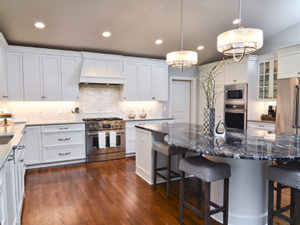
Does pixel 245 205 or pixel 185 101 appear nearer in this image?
pixel 245 205

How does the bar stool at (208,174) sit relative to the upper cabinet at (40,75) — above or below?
below

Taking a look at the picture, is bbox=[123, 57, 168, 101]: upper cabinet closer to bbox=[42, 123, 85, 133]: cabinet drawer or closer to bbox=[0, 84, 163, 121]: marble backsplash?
bbox=[0, 84, 163, 121]: marble backsplash

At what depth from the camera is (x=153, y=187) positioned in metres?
3.19

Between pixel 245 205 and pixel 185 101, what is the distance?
478cm

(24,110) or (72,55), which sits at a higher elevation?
(72,55)

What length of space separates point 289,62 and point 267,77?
0.80m

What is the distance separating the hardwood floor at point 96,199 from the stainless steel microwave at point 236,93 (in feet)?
9.20

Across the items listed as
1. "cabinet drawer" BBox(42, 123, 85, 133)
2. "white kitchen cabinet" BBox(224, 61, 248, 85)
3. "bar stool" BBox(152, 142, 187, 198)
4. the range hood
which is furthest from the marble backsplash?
"bar stool" BBox(152, 142, 187, 198)

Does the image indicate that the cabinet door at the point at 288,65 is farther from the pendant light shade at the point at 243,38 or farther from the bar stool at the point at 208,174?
the bar stool at the point at 208,174

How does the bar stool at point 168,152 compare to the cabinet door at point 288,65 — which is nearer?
the bar stool at point 168,152

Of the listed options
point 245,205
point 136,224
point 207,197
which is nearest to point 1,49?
point 136,224

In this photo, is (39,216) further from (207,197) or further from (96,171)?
(207,197)

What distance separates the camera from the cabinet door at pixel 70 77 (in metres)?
4.59

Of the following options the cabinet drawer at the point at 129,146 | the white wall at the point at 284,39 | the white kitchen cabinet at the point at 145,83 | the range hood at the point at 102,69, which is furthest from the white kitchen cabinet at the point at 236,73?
the cabinet drawer at the point at 129,146
